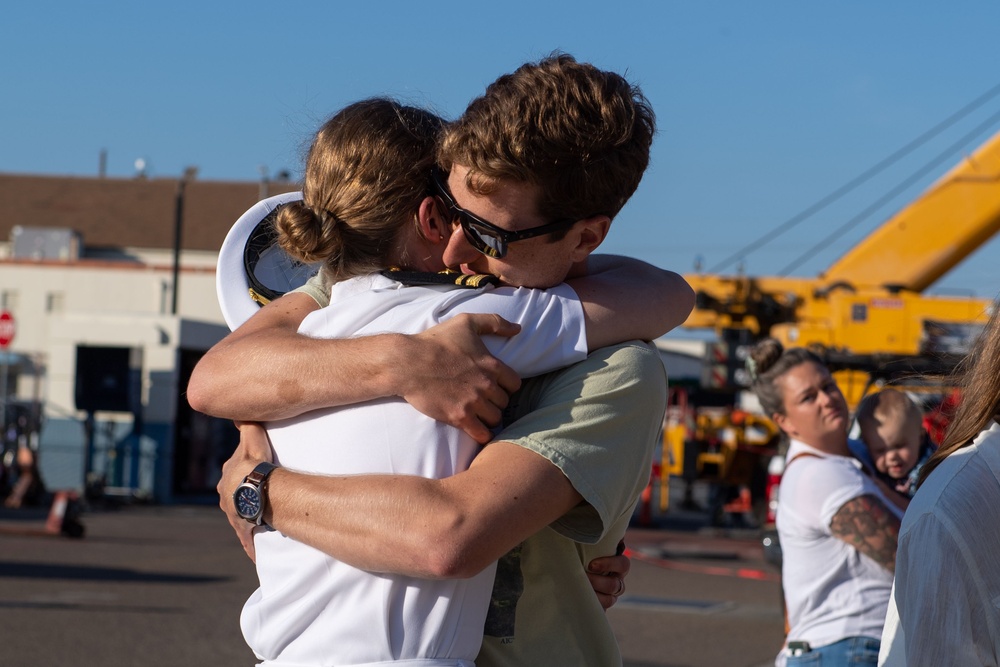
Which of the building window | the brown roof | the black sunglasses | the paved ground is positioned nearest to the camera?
the black sunglasses

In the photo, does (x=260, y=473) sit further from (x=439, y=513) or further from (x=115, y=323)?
(x=115, y=323)

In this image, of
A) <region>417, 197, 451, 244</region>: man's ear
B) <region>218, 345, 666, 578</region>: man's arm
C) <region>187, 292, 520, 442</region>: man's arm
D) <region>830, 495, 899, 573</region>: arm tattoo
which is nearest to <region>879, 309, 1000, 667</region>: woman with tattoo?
<region>218, 345, 666, 578</region>: man's arm

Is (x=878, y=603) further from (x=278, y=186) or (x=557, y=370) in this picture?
(x=278, y=186)

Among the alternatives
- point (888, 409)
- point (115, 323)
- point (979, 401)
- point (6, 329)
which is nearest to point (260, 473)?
point (979, 401)

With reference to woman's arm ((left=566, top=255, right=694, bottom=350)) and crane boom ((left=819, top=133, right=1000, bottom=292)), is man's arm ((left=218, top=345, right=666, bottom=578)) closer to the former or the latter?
woman's arm ((left=566, top=255, right=694, bottom=350))

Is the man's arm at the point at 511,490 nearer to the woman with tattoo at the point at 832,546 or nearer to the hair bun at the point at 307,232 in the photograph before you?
the hair bun at the point at 307,232

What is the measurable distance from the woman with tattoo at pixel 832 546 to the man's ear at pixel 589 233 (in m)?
2.50

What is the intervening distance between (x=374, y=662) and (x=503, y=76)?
37.0 inches

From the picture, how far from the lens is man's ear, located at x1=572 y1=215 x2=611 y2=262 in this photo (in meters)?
2.09

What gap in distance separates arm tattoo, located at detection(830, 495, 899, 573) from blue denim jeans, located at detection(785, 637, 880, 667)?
26 cm

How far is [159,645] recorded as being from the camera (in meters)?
9.15

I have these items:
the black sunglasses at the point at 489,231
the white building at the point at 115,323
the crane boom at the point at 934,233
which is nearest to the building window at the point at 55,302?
the white building at the point at 115,323

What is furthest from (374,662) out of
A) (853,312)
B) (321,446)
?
(853,312)

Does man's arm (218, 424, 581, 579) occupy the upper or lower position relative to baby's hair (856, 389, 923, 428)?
upper
